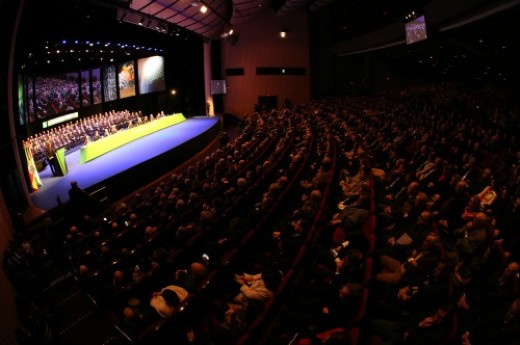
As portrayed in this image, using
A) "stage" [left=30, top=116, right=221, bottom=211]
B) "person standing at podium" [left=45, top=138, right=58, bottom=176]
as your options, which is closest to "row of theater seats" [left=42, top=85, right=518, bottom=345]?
"stage" [left=30, top=116, right=221, bottom=211]

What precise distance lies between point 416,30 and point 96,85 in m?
10.5

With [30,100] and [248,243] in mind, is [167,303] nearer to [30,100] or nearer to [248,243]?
[248,243]

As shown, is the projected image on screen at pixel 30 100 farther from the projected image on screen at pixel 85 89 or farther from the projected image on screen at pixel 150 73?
the projected image on screen at pixel 150 73

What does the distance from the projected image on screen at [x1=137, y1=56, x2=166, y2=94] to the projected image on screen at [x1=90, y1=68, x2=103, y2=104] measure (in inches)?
87.8

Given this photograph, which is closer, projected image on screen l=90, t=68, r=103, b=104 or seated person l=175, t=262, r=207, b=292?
seated person l=175, t=262, r=207, b=292

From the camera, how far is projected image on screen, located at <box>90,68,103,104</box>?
46.4 feet

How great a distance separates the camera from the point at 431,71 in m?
21.7

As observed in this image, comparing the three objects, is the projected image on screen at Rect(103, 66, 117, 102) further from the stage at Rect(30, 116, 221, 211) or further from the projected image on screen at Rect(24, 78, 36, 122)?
the projected image on screen at Rect(24, 78, 36, 122)

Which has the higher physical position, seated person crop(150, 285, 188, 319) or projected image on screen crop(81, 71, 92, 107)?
projected image on screen crop(81, 71, 92, 107)

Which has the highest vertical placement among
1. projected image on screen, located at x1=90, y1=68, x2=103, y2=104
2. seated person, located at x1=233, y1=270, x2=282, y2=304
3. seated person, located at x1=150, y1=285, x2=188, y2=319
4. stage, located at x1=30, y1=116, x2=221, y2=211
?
projected image on screen, located at x1=90, y1=68, x2=103, y2=104

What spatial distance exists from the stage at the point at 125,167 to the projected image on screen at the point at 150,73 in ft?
13.7

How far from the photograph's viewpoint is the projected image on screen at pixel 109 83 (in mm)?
15125

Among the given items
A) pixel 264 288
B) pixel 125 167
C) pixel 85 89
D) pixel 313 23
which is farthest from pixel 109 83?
pixel 264 288

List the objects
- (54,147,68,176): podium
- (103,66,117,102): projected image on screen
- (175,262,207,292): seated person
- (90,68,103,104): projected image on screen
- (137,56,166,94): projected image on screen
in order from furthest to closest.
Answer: (137,56,166,94): projected image on screen, (103,66,117,102): projected image on screen, (90,68,103,104): projected image on screen, (54,147,68,176): podium, (175,262,207,292): seated person
